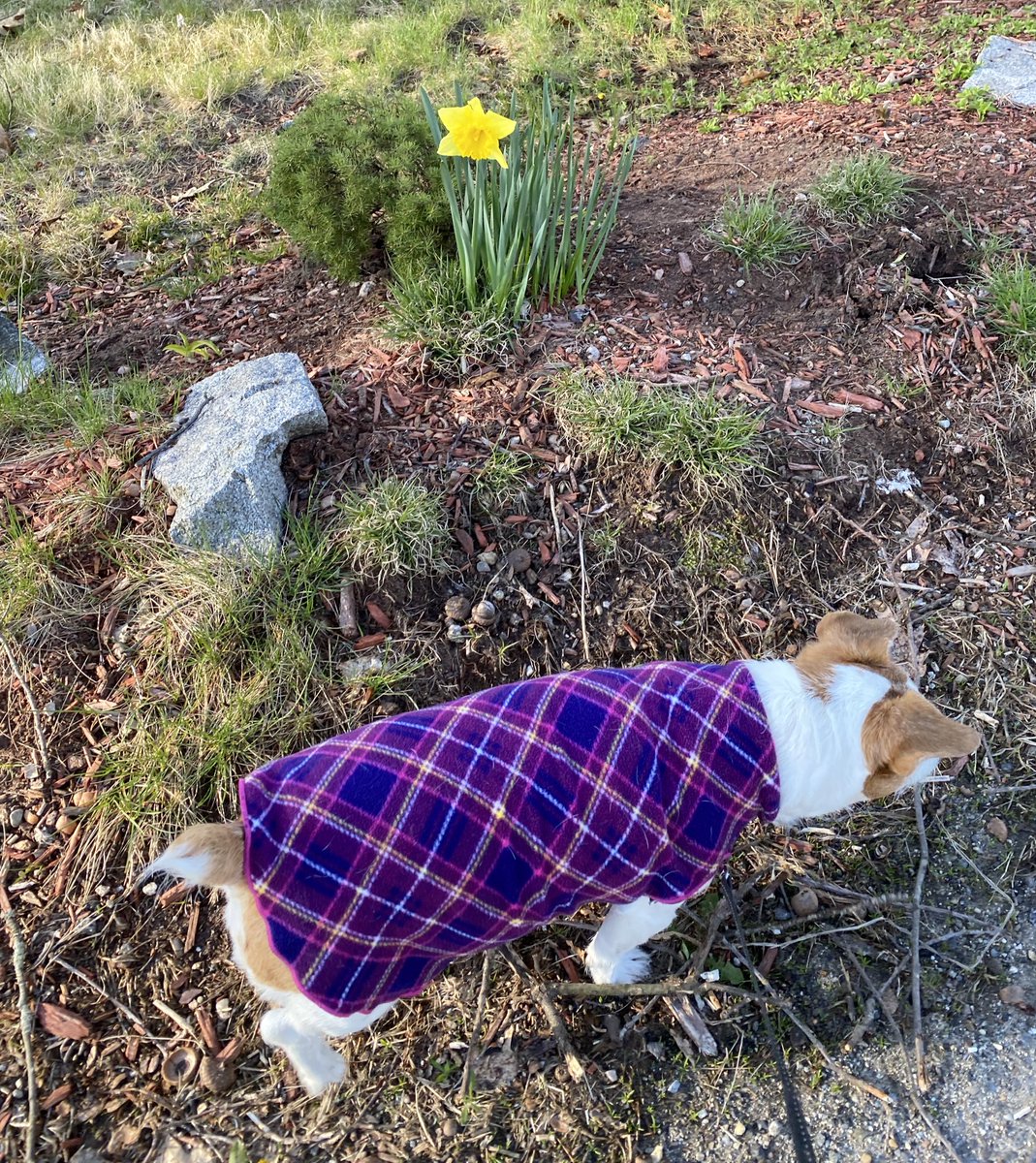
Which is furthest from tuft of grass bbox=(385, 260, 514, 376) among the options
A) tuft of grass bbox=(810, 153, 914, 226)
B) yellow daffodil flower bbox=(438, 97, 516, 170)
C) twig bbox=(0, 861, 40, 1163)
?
twig bbox=(0, 861, 40, 1163)

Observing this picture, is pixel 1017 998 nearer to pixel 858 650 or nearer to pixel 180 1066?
pixel 858 650

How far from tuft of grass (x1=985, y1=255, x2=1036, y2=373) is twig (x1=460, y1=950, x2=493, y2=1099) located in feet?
10.8

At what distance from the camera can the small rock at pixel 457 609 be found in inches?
113

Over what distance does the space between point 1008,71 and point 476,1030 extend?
19.3 feet

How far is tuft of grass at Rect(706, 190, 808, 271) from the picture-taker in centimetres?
373

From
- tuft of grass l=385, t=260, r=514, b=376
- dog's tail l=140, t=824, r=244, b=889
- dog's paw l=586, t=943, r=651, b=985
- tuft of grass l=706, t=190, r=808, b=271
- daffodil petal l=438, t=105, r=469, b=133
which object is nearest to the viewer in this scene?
dog's tail l=140, t=824, r=244, b=889

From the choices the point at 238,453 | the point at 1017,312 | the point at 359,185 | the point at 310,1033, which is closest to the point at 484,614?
the point at 238,453

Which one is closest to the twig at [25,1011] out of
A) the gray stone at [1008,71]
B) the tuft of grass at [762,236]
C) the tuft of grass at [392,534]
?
the tuft of grass at [392,534]

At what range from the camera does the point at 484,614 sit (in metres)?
2.86

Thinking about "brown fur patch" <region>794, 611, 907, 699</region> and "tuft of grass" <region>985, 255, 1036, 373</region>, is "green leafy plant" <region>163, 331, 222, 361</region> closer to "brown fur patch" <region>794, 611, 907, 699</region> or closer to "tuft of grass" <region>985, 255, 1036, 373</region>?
"brown fur patch" <region>794, 611, 907, 699</region>

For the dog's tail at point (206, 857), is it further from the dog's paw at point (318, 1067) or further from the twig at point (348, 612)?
the twig at point (348, 612)

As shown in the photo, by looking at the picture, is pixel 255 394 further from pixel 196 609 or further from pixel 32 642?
pixel 32 642

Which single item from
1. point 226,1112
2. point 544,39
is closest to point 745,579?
point 226,1112

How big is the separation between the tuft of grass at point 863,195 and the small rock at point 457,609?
2.66 meters
